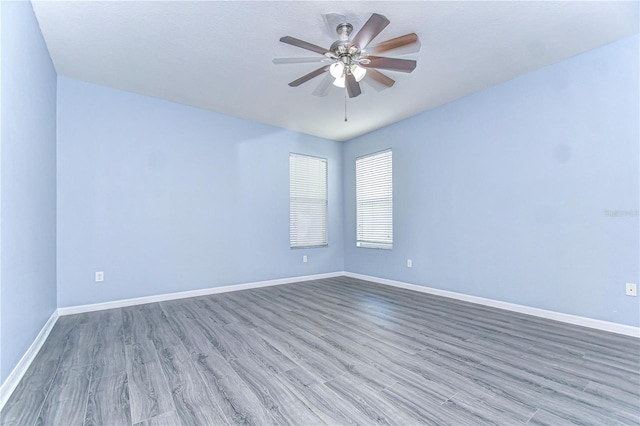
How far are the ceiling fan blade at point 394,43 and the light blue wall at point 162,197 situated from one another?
2819 millimetres

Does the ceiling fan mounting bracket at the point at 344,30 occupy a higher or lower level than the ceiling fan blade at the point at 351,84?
higher

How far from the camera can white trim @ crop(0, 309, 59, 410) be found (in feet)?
5.34

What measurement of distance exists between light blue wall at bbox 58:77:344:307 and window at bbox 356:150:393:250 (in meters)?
1.32

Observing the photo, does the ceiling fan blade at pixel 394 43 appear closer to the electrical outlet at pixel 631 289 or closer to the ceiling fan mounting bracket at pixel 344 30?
the ceiling fan mounting bracket at pixel 344 30

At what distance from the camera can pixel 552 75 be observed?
9.79ft

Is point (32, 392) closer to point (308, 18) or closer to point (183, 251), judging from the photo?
point (183, 251)

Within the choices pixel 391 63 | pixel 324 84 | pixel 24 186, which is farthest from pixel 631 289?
pixel 24 186

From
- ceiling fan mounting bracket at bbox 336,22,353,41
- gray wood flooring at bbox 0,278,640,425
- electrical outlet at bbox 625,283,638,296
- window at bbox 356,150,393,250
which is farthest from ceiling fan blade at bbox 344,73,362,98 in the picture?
electrical outlet at bbox 625,283,638,296

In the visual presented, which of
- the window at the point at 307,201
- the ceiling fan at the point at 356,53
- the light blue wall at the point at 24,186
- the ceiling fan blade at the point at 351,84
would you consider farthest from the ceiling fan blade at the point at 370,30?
the window at the point at 307,201

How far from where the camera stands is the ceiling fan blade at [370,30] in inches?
74.1

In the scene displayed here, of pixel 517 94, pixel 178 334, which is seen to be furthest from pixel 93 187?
pixel 517 94

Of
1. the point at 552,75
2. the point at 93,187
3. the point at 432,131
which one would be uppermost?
the point at 552,75

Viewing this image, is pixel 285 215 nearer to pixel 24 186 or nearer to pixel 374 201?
pixel 374 201

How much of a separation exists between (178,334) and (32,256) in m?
1.28
